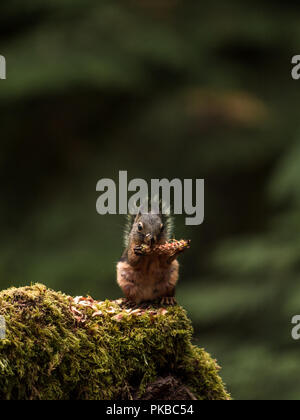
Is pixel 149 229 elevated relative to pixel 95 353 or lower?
elevated

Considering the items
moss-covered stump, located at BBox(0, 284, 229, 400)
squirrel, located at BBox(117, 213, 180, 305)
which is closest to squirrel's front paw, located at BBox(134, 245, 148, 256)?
squirrel, located at BBox(117, 213, 180, 305)

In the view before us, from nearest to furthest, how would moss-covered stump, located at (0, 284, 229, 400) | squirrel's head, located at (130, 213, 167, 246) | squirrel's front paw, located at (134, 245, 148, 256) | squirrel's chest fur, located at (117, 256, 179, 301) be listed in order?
moss-covered stump, located at (0, 284, 229, 400), squirrel's front paw, located at (134, 245, 148, 256), squirrel's chest fur, located at (117, 256, 179, 301), squirrel's head, located at (130, 213, 167, 246)

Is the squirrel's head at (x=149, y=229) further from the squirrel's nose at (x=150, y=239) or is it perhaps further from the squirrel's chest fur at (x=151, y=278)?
the squirrel's chest fur at (x=151, y=278)

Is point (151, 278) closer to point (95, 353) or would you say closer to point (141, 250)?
point (141, 250)

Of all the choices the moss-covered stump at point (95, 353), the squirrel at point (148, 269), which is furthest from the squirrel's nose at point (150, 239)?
the moss-covered stump at point (95, 353)

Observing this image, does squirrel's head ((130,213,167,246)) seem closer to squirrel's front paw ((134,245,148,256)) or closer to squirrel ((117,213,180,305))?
squirrel ((117,213,180,305))

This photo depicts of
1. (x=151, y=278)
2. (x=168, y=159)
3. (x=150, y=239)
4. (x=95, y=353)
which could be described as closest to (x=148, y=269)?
(x=151, y=278)
